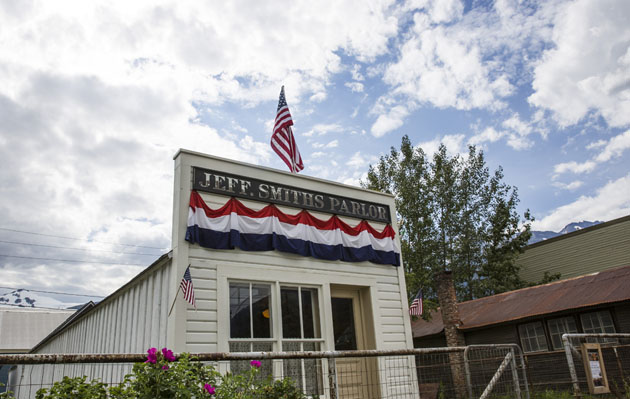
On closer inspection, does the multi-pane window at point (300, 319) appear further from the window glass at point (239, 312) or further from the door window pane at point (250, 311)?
the window glass at point (239, 312)

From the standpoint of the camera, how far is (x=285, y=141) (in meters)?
10.1

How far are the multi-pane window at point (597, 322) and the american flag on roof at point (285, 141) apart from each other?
10.5 m

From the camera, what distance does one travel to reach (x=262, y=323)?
25.6ft

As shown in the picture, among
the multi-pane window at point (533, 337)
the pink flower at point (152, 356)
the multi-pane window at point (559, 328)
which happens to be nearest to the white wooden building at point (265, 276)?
the pink flower at point (152, 356)

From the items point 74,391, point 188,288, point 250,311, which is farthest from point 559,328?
point 74,391

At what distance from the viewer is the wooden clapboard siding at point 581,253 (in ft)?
68.6

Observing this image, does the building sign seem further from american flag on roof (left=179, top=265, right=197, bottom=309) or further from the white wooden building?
american flag on roof (left=179, top=265, right=197, bottom=309)

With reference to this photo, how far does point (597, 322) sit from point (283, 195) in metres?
11.3

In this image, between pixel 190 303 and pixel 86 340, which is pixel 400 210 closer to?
pixel 86 340

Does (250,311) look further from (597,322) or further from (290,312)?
(597,322)

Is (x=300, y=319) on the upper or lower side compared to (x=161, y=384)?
upper

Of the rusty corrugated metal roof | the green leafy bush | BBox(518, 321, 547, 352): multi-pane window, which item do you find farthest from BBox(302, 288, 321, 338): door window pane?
BBox(518, 321, 547, 352): multi-pane window

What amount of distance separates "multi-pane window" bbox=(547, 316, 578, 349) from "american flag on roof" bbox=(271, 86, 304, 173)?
10.6m

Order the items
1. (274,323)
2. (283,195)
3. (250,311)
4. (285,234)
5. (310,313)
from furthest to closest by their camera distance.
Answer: (283,195) → (285,234) → (310,313) → (274,323) → (250,311)
